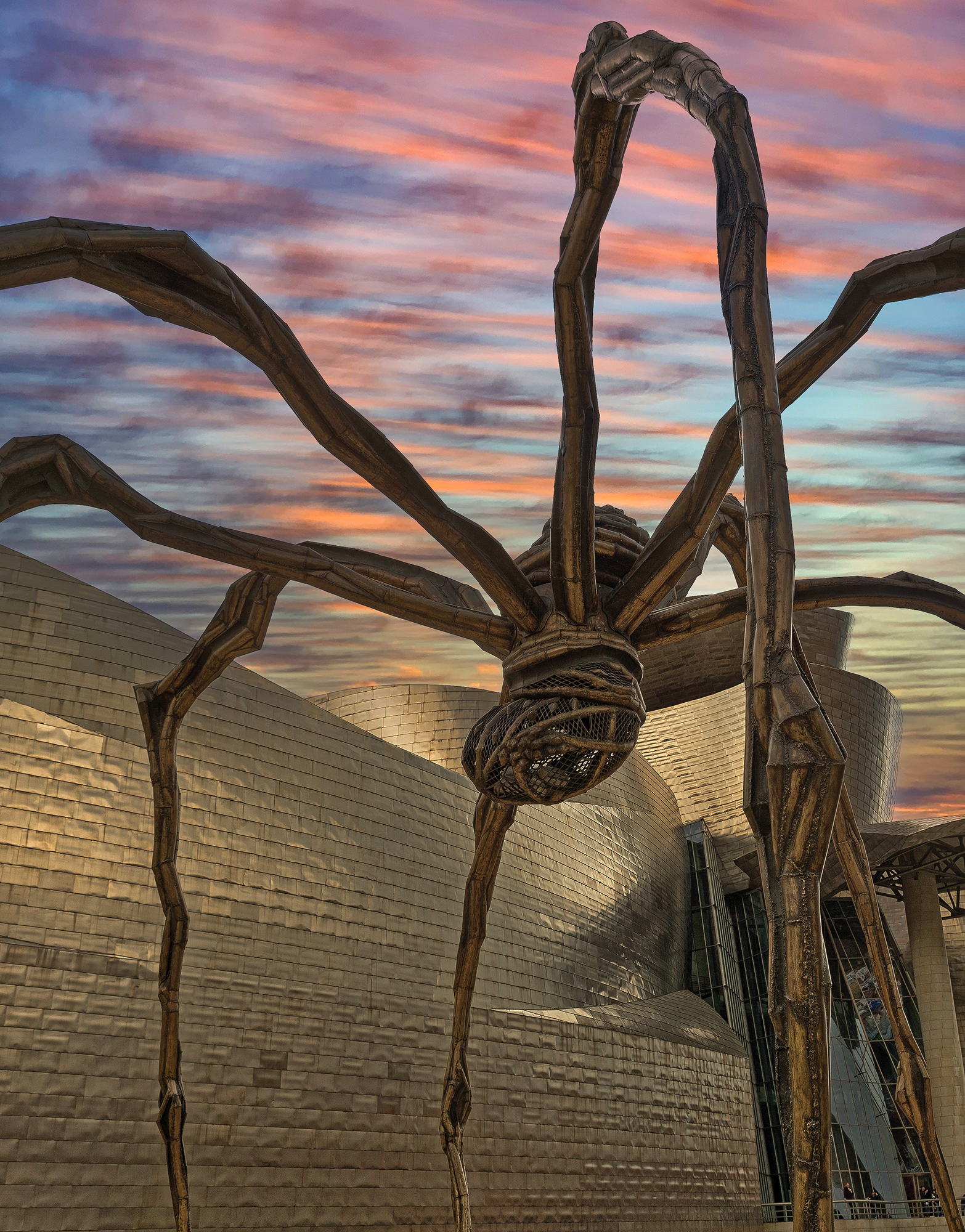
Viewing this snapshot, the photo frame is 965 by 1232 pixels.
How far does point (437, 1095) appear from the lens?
1512 centimetres

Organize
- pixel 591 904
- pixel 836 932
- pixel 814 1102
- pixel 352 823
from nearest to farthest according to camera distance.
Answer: pixel 814 1102, pixel 352 823, pixel 591 904, pixel 836 932

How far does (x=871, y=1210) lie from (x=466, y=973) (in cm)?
2353

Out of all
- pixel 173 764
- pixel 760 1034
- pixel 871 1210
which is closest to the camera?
pixel 173 764

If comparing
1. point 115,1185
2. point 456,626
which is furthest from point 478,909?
point 115,1185

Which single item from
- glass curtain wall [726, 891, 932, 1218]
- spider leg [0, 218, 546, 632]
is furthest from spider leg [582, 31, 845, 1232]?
glass curtain wall [726, 891, 932, 1218]

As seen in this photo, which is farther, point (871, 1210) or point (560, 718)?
point (871, 1210)

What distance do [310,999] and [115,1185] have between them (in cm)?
324

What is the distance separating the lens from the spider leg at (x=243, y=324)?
12.1 feet

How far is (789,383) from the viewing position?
14.5 ft

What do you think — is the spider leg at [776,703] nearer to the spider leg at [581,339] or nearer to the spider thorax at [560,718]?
the spider leg at [581,339]

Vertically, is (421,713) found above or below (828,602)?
above

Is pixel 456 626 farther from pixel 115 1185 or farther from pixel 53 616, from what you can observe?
pixel 53 616

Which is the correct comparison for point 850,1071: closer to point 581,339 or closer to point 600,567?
point 600,567

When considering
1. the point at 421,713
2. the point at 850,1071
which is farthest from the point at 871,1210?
the point at 421,713
